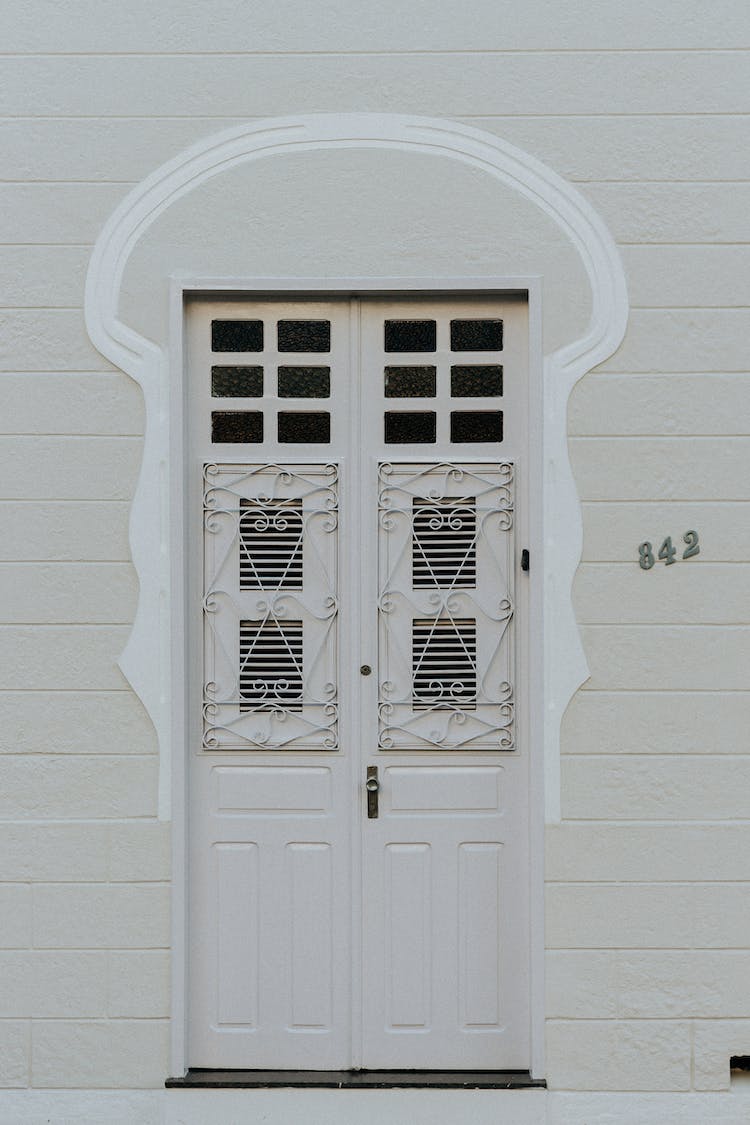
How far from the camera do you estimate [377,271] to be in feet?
12.3

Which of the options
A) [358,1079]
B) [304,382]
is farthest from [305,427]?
[358,1079]

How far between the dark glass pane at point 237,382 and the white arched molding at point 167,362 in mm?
192

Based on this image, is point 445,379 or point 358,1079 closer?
point 358,1079

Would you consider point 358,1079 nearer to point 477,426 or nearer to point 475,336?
point 477,426

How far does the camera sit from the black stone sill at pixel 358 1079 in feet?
12.2

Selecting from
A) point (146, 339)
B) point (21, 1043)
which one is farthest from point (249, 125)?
point (21, 1043)

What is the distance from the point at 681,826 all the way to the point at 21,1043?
2.30 meters

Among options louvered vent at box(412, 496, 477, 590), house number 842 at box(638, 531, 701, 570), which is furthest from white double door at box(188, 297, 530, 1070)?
house number 842 at box(638, 531, 701, 570)

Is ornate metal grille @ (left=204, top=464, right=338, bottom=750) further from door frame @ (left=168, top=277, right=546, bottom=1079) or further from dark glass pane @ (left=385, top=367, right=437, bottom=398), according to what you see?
dark glass pane @ (left=385, top=367, right=437, bottom=398)

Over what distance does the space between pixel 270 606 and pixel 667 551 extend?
1340mm

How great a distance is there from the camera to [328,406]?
3.87 m

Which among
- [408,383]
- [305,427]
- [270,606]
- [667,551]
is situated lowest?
[270,606]

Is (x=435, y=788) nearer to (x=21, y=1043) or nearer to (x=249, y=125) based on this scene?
(x=21, y=1043)

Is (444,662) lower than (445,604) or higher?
lower
